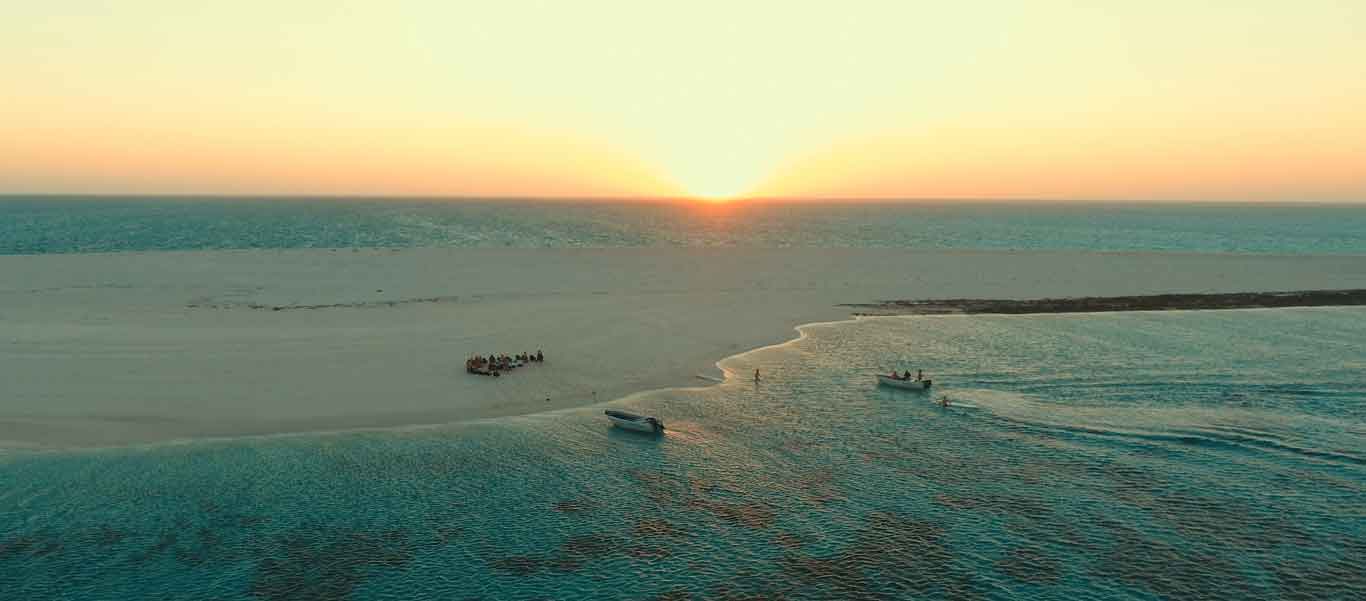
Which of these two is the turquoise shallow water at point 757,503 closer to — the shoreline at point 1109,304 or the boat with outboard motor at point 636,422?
the boat with outboard motor at point 636,422

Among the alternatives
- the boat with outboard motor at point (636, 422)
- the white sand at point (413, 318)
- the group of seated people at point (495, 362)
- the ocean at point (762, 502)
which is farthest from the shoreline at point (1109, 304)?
the boat with outboard motor at point (636, 422)

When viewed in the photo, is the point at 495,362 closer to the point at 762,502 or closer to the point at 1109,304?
the point at 762,502

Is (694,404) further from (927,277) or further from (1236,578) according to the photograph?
(927,277)

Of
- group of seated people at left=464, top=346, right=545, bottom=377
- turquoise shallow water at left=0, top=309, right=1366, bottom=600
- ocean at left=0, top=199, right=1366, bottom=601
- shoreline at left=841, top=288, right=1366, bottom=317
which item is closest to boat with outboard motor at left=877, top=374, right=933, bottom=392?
ocean at left=0, top=199, right=1366, bottom=601

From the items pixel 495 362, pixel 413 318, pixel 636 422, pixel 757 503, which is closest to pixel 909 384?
pixel 636 422

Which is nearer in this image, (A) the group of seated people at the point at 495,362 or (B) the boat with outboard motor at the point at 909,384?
(B) the boat with outboard motor at the point at 909,384
